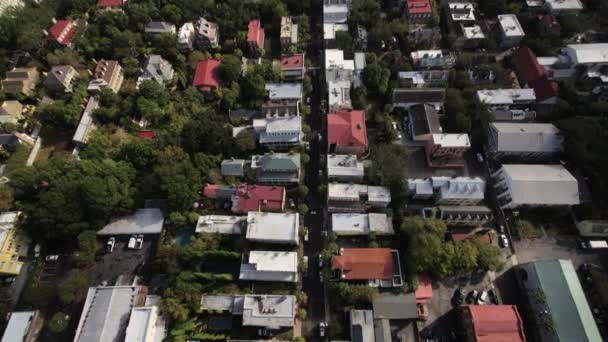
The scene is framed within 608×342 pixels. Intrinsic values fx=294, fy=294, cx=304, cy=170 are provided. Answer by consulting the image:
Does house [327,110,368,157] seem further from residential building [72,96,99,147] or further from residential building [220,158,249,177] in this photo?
residential building [72,96,99,147]

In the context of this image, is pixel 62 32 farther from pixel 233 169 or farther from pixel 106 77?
pixel 233 169

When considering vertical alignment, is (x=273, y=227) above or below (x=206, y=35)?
below

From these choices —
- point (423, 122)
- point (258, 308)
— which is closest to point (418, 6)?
point (423, 122)

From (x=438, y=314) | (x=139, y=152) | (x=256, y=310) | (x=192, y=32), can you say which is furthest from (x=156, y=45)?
(x=438, y=314)

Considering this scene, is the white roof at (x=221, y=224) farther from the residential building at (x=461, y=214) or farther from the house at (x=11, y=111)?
the house at (x=11, y=111)

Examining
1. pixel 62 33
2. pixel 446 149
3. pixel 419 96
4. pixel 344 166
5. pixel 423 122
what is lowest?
pixel 344 166

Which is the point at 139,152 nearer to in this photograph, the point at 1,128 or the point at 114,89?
the point at 114,89
